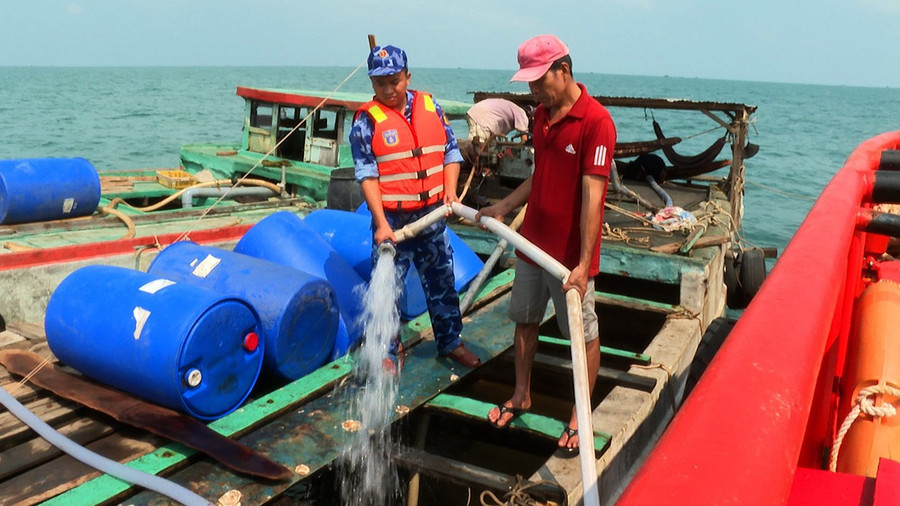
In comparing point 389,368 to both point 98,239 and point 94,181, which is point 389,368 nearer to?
point 98,239

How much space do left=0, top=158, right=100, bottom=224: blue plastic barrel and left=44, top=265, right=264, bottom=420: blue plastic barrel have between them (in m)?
3.49

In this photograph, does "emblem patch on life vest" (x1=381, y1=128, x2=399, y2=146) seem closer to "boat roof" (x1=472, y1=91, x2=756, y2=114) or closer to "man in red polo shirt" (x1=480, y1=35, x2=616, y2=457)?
"man in red polo shirt" (x1=480, y1=35, x2=616, y2=457)

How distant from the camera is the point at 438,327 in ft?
15.5

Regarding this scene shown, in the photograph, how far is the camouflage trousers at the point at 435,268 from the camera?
14.8 feet

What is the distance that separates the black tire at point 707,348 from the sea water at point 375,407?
243cm

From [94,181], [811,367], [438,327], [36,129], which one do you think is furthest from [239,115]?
[811,367]

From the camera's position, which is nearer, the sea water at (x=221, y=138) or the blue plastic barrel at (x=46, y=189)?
the blue plastic barrel at (x=46, y=189)

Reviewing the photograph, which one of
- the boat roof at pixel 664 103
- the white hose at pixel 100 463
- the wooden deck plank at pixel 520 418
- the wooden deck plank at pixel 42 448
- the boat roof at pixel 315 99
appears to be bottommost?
the wooden deck plank at pixel 42 448

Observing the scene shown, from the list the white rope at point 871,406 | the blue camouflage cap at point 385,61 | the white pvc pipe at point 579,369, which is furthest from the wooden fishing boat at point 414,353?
the blue camouflage cap at point 385,61

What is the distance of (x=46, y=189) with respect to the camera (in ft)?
23.2

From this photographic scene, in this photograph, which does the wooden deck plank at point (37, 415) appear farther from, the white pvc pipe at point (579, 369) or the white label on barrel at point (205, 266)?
the white pvc pipe at point (579, 369)

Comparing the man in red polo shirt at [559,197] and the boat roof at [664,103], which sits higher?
the boat roof at [664,103]

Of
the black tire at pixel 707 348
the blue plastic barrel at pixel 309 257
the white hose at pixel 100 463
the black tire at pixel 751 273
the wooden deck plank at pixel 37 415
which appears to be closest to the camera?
the white hose at pixel 100 463

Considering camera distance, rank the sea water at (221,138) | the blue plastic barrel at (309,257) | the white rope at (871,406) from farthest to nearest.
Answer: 1. the sea water at (221,138)
2. the blue plastic barrel at (309,257)
3. the white rope at (871,406)
